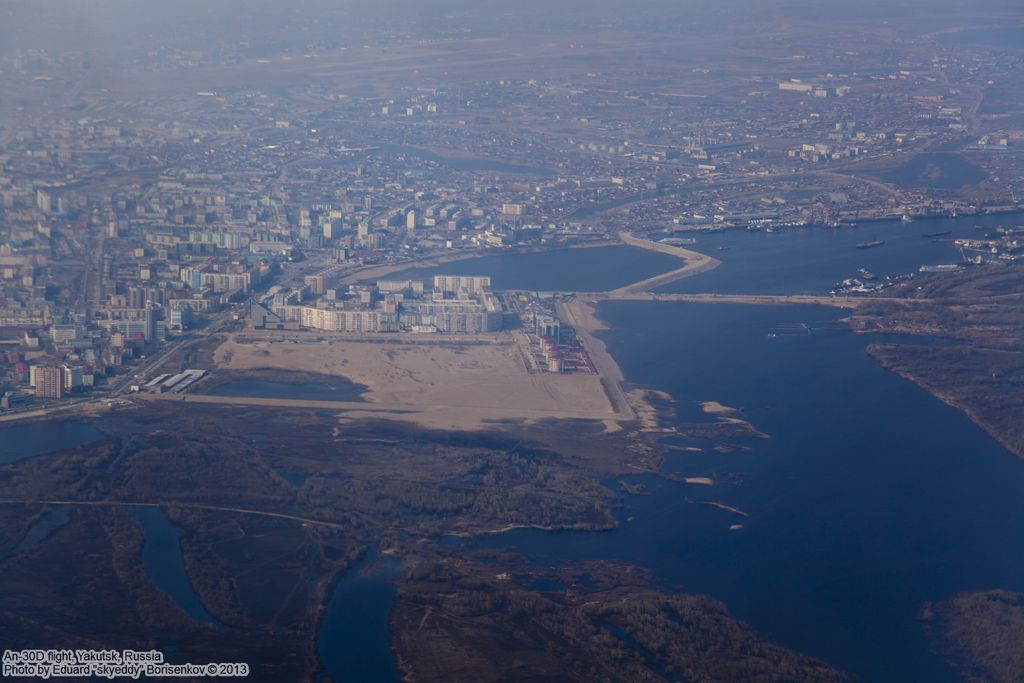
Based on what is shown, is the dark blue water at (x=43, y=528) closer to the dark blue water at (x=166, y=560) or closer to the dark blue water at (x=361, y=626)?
the dark blue water at (x=166, y=560)

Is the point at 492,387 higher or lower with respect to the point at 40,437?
lower

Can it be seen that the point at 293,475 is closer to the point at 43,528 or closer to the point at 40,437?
the point at 43,528

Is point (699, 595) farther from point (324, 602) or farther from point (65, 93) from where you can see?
point (65, 93)

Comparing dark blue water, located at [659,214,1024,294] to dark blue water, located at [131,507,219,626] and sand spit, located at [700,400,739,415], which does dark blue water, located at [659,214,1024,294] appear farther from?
dark blue water, located at [131,507,219,626]

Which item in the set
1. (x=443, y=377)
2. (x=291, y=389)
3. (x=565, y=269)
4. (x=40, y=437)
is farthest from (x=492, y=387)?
(x=565, y=269)

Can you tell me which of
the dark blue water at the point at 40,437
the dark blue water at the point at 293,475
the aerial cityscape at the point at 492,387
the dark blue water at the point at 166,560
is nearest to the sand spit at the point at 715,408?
the aerial cityscape at the point at 492,387
